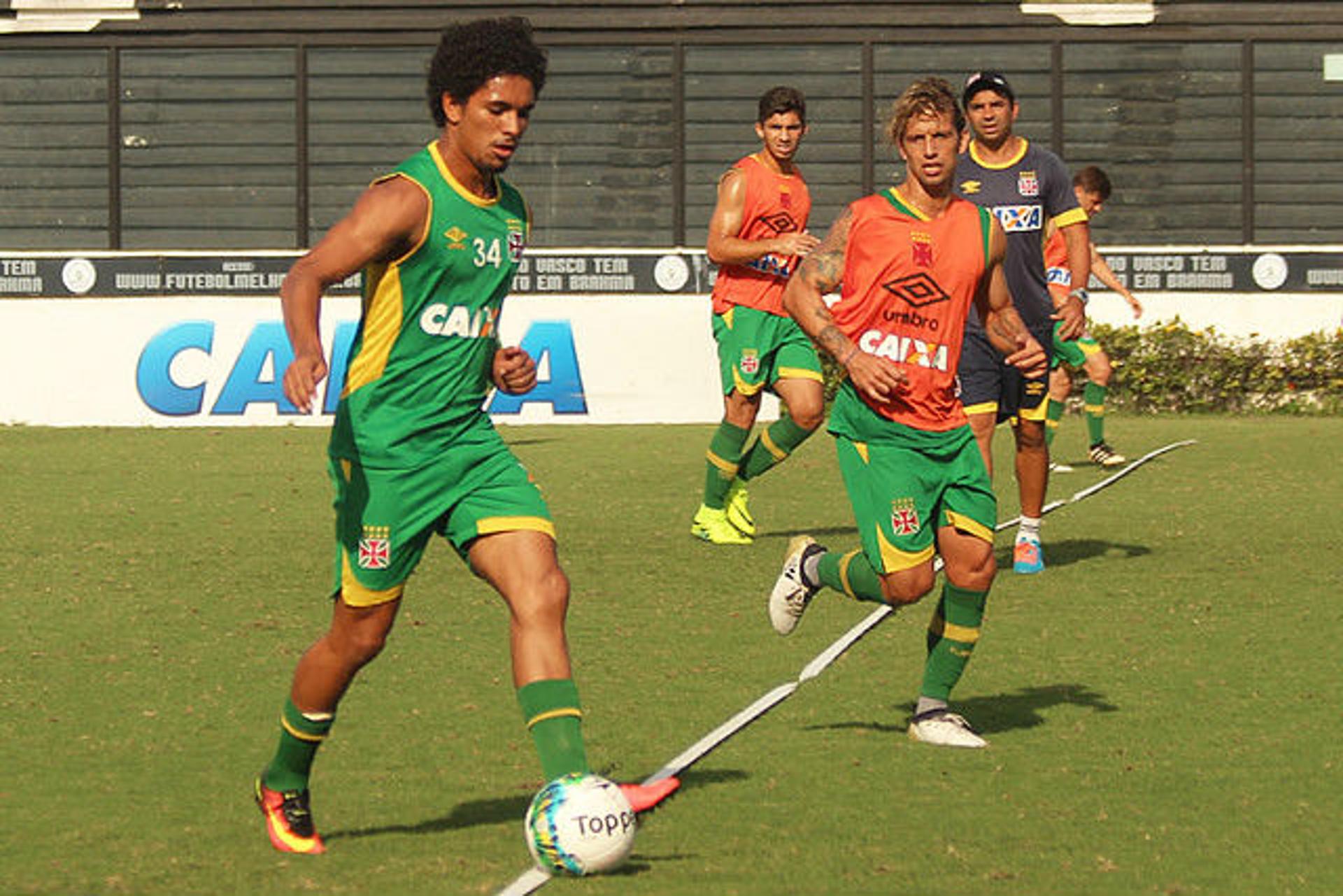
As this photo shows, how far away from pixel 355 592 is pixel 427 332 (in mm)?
741

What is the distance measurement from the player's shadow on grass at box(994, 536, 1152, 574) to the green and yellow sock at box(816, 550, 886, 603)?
3.89m

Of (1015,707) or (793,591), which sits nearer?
(1015,707)

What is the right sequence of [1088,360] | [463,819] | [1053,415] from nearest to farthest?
[463,819] → [1053,415] → [1088,360]

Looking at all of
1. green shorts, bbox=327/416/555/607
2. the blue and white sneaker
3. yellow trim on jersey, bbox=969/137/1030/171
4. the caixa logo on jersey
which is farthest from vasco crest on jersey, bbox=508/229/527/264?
the caixa logo on jersey

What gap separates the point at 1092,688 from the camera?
9.38 meters

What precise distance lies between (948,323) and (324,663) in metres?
2.84

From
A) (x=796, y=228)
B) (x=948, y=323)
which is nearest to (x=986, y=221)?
(x=948, y=323)

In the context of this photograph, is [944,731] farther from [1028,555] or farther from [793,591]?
[1028,555]

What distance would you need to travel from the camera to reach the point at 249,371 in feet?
80.0

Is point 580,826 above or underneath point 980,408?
underneath

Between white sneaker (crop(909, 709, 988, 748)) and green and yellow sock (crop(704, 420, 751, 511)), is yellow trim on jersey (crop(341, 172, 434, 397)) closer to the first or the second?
white sneaker (crop(909, 709, 988, 748))

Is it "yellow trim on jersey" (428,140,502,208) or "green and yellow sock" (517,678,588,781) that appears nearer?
"green and yellow sock" (517,678,588,781)

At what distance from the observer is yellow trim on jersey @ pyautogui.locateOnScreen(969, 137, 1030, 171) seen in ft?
39.3

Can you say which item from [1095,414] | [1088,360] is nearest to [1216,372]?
[1095,414]
